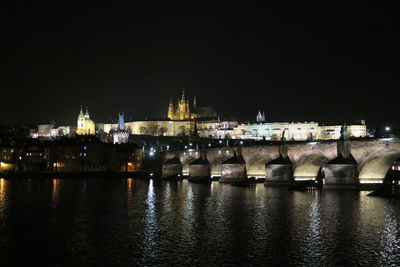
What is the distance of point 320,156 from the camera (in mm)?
54125

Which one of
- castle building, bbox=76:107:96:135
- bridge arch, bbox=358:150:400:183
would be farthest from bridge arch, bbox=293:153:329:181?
castle building, bbox=76:107:96:135

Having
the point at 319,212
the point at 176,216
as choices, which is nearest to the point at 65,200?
the point at 176,216

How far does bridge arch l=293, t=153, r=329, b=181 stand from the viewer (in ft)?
180

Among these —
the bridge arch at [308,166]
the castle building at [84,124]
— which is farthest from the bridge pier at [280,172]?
the castle building at [84,124]

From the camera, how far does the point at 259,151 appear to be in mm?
62281

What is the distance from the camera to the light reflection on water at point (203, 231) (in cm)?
2130

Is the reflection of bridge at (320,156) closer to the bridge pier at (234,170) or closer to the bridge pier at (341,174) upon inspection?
the bridge pier at (341,174)

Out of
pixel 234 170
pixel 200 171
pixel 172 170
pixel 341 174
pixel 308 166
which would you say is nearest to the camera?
pixel 341 174

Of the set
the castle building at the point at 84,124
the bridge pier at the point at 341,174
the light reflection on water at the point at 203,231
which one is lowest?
the light reflection on water at the point at 203,231

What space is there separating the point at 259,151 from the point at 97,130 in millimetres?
129608

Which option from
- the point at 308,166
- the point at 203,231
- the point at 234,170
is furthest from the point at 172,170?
the point at 203,231

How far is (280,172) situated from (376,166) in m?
10.8

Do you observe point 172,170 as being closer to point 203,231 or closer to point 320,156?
point 320,156

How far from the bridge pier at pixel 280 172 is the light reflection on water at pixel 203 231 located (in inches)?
485
